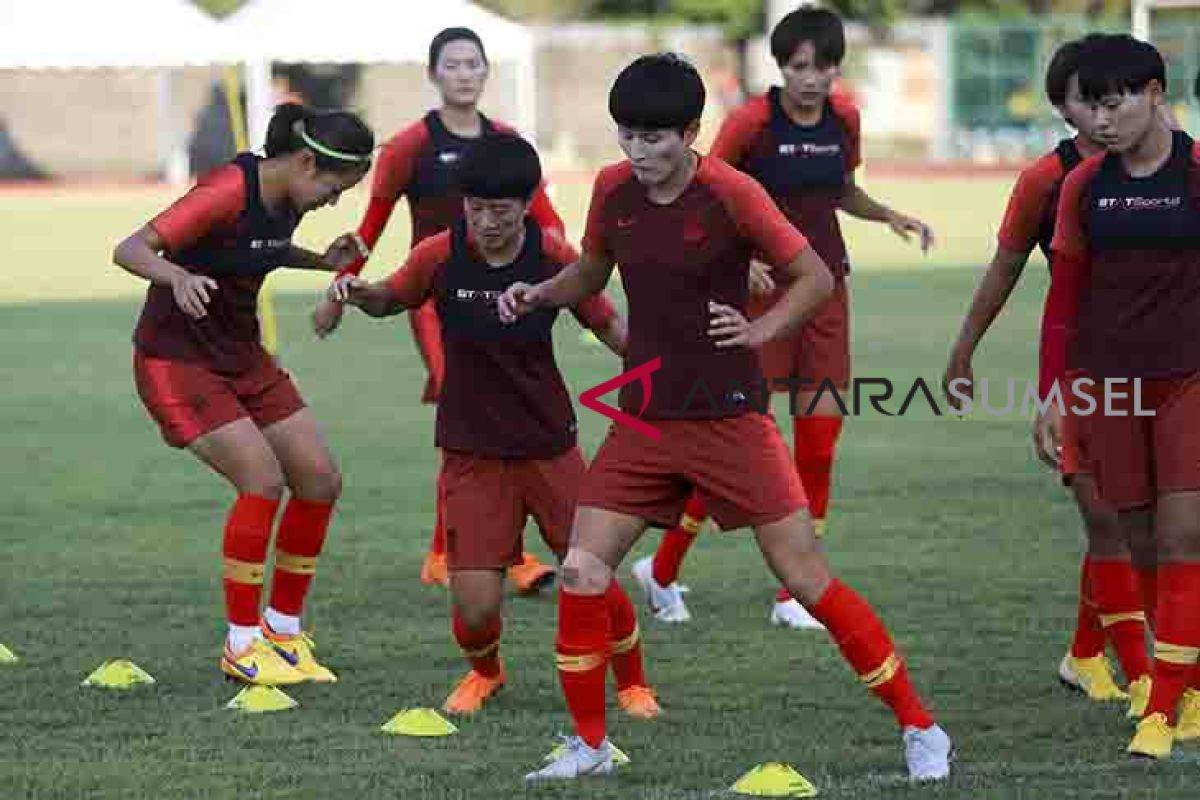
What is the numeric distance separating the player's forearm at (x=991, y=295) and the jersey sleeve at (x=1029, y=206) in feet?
0.16

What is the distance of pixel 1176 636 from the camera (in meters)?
7.17

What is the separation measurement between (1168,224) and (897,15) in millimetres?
53302

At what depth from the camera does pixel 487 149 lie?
7297mm

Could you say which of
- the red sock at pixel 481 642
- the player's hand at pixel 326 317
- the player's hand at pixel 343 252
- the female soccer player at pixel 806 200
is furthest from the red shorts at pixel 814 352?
the player's hand at pixel 326 317

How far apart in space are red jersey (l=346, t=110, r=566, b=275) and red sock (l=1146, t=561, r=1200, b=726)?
395 cm

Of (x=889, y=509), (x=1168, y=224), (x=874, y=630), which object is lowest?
(x=889, y=509)

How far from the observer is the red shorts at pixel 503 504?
25.7 ft

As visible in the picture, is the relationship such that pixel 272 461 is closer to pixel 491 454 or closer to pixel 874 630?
pixel 491 454

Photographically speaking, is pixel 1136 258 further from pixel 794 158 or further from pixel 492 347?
pixel 794 158

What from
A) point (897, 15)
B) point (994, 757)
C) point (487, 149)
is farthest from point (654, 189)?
point (897, 15)

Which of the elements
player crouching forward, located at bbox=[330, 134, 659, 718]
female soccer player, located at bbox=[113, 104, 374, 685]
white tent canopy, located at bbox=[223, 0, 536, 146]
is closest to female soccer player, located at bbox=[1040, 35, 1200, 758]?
player crouching forward, located at bbox=[330, 134, 659, 718]

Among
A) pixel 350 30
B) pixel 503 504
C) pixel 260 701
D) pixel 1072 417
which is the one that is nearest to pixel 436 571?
pixel 260 701

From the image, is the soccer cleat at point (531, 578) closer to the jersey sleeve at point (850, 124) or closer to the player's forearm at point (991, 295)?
the jersey sleeve at point (850, 124)

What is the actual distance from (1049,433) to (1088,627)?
902mm
